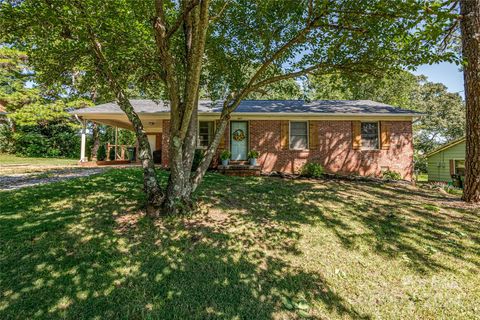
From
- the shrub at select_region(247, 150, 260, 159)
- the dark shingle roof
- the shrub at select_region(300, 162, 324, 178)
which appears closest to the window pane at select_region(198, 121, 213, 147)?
the dark shingle roof

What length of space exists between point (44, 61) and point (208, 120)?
6.45 m

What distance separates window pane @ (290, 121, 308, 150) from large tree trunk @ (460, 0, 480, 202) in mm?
5805

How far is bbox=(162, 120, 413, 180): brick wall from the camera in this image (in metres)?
10.8

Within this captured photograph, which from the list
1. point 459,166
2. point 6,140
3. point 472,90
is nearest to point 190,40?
point 472,90

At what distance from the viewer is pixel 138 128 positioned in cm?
486

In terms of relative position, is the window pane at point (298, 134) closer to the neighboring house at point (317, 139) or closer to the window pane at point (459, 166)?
the neighboring house at point (317, 139)

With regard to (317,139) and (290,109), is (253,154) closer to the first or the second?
(290,109)

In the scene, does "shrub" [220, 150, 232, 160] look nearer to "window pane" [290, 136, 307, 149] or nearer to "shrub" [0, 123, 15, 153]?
"window pane" [290, 136, 307, 149]

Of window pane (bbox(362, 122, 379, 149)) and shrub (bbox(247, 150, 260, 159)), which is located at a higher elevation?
window pane (bbox(362, 122, 379, 149))

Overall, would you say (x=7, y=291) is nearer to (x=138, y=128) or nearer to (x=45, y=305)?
(x=45, y=305)

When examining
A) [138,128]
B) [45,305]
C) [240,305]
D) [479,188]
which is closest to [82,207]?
[138,128]

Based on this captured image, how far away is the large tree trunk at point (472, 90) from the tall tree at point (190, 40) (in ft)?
7.09

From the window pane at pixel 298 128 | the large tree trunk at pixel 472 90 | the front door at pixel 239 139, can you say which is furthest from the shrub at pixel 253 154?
the large tree trunk at pixel 472 90

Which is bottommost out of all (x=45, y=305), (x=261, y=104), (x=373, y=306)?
(x=373, y=306)
